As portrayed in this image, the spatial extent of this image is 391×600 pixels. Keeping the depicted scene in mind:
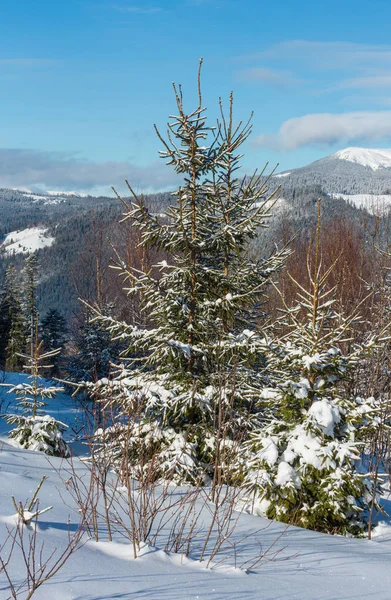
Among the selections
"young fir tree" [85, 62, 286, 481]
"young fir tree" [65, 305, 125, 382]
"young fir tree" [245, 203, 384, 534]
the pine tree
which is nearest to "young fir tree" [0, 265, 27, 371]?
the pine tree

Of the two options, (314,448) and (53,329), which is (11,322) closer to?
(53,329)

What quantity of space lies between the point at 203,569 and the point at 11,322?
32.4 m

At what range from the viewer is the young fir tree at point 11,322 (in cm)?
3206

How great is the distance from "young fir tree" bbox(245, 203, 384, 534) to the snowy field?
0.44 meters

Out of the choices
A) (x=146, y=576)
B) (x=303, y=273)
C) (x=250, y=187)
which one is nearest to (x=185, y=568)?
(x=146, y=576)

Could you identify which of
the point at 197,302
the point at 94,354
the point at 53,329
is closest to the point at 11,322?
the point at 53,329

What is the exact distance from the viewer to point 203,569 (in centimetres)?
324

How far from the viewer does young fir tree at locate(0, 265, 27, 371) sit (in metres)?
32.1

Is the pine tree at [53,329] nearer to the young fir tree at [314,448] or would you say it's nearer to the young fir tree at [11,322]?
the young fir tree at [11,322]

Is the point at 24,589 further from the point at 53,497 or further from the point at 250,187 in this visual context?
the point at 250,187

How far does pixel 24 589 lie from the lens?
2512 mm

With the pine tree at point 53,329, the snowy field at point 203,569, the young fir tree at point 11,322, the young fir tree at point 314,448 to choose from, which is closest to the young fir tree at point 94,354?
the young fir tree at point 314,448

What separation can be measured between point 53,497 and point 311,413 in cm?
274

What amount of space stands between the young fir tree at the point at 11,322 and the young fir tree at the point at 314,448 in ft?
94.9
